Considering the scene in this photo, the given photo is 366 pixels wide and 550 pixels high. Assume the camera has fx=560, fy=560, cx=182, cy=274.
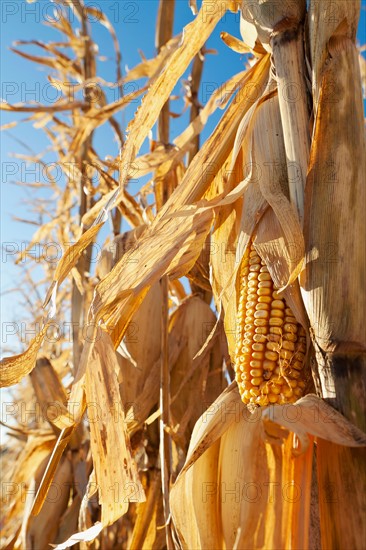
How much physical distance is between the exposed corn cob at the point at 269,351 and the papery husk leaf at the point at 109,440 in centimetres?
19

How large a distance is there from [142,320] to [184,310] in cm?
15

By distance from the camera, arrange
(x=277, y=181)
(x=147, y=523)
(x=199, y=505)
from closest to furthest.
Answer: (x=199, y=505), (x=277, y=181), (x=147, y=523)

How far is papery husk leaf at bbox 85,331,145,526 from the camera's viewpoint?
0.79m

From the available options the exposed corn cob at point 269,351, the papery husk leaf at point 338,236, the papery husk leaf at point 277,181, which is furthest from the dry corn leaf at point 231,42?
the exposed corn cob at point 269,351

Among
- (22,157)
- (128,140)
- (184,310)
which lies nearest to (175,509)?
(128,140)

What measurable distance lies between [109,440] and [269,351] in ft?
0.88

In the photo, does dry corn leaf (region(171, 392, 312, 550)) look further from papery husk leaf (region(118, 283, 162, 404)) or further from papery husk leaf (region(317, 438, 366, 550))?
papery husk leaf (region(118, 283, 162, 404))

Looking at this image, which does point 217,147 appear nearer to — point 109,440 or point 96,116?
point 109,440

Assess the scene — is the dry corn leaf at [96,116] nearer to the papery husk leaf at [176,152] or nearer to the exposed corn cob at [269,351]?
the papery husk leaf at [176,152]

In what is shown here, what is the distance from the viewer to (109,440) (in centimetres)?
82

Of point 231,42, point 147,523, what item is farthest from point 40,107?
point 147,523

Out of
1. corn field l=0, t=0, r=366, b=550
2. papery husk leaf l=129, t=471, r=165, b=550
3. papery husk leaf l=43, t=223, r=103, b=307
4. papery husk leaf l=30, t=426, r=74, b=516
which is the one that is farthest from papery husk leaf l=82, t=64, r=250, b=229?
papery husk leaf l=129, t=471, r=165, b=550

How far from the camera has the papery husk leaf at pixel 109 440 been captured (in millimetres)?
791

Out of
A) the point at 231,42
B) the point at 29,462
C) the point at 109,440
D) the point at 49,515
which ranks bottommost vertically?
the point at 49,515
